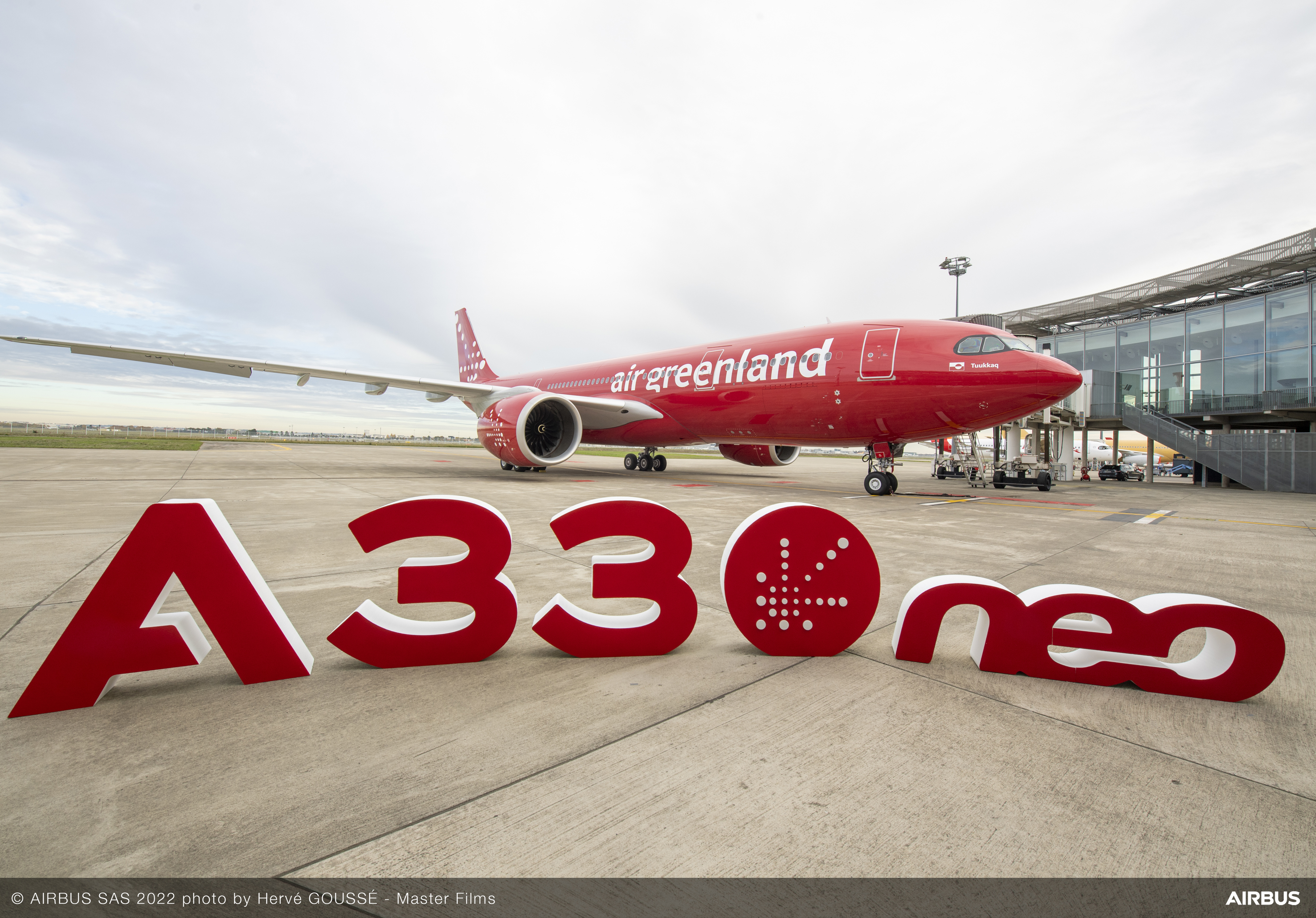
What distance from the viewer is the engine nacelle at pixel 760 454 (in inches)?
681

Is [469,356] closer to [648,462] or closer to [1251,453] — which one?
[648,462]

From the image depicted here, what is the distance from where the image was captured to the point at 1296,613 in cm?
349

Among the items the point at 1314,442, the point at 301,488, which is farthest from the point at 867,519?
the point at 1314,442

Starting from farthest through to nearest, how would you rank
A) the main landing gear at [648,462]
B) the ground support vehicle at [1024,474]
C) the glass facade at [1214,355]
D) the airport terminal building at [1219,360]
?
the glass facade at [1214,355] < the airport terminal building at [1219,360] < the main landing gear at [648,462] < the ground support vehicle at [1024,474]

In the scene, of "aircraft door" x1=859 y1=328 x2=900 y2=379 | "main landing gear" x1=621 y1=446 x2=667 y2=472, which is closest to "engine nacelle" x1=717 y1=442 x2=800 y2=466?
"main landing gear" x1=621 y1=446 x2=667 y2=472

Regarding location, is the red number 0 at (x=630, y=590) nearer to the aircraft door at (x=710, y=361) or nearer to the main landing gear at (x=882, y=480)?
the main landing gear at (x=882, y=480)

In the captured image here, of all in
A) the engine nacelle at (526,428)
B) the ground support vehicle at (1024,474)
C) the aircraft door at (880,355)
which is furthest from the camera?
the ground support vehicle at (1024,474)

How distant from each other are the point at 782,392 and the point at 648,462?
22.7ft

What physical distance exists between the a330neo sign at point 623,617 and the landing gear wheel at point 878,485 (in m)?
8.48

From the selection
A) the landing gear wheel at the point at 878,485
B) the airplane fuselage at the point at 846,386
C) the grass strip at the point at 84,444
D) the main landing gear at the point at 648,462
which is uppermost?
the airplane fuselage at the point at 846,386

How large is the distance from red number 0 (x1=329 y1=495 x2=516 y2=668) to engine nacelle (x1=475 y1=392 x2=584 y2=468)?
9.68 metres

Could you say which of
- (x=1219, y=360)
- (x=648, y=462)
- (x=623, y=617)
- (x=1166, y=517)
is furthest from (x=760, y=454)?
(x=1219, y=360)

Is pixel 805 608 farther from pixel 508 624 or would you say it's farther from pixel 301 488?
pixel 301 488

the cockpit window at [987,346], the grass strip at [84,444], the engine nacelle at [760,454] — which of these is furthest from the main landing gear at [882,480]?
the grass strip at [84,444]
